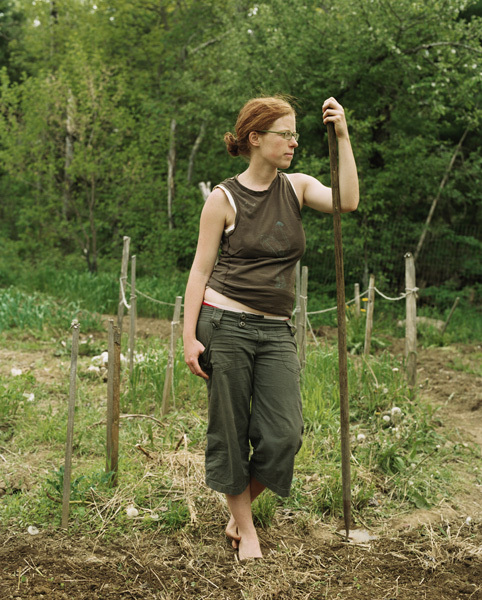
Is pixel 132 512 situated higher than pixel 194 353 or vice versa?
pixel 194 353

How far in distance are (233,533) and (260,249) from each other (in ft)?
4.17

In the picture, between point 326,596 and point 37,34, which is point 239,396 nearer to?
point 326,596

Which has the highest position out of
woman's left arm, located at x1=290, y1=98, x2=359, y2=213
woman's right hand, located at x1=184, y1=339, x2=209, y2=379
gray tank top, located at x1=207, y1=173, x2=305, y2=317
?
woman's left arm, located at x1=290, y1=98, x2=359, y2=213

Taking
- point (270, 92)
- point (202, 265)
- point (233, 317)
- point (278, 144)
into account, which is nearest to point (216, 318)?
point (233, 317)

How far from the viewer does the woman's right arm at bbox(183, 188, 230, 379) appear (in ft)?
8.45

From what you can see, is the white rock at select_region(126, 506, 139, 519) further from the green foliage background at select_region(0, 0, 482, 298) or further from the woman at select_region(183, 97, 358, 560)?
the green foliage background at select_region(0, 0, 482, 298)

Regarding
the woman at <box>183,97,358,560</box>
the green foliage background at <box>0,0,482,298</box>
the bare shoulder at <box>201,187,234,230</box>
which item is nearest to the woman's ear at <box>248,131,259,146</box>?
the woman at <box>183,97,358,560</box>

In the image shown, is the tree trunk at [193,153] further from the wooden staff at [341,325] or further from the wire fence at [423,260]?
the wooden staff at [341,325]

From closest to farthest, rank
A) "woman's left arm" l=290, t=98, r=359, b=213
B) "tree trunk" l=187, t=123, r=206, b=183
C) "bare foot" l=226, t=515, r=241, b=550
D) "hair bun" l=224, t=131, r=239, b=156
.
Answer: "woman's left arm" l=290, t=98, r=359, b=213 < "hair bun" l=224, t=131, r=239, b=156 < "bare foot" l=226, t=515, r=241, b=550 < "tree trunk" l=187, t=123, r=206, b=183

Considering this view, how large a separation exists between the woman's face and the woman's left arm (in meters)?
0.16

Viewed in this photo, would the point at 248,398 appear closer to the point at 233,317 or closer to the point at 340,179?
the point at 233,317

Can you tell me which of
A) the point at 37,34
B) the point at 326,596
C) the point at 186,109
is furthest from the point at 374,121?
the point at 37,34

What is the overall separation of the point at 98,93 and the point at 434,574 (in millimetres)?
9838

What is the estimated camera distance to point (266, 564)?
2.68 m
